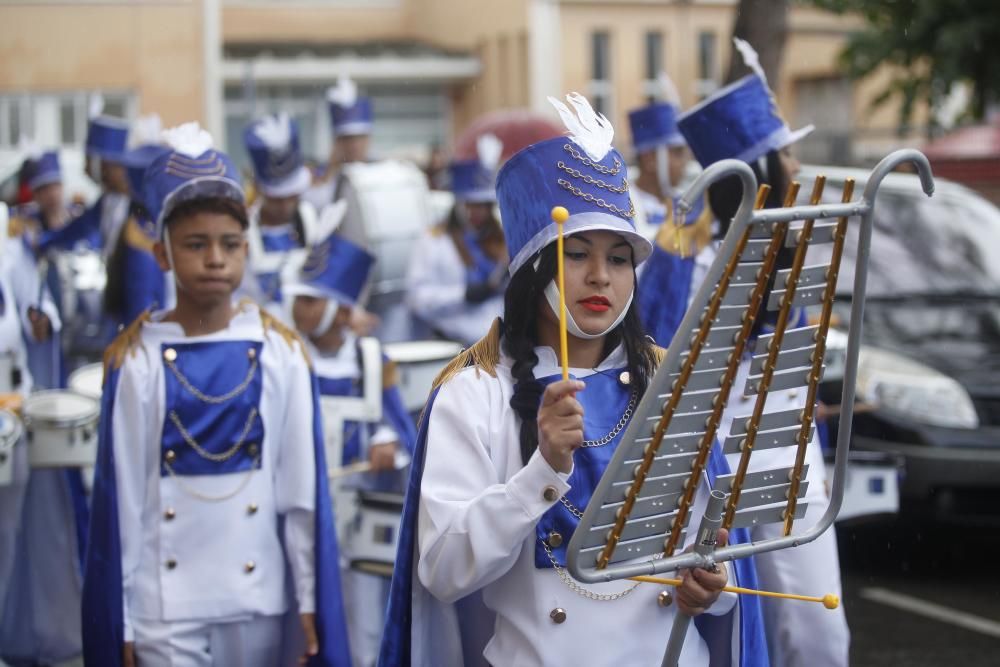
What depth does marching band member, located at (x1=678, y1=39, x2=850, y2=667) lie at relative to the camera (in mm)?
4531

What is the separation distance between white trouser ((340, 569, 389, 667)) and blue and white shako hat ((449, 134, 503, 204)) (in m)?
4.36

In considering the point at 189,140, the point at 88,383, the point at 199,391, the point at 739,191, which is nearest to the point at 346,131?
the point at 88,383

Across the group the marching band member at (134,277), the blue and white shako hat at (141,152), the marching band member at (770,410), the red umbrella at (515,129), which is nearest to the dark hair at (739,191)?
the marching band member at (770,410)

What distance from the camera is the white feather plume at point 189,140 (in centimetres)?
477

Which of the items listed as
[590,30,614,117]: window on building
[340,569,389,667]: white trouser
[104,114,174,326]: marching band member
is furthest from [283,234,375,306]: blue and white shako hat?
[590,30,614,117]: window on building

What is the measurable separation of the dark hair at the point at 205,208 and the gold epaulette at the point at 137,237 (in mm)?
2476

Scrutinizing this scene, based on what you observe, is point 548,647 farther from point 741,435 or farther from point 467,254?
point 467,254

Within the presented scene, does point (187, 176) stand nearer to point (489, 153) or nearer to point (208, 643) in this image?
point (208, 643)

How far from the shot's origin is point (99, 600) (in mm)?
4324

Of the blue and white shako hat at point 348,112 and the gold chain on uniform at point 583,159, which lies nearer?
the gold chain on uniform at point 583,159

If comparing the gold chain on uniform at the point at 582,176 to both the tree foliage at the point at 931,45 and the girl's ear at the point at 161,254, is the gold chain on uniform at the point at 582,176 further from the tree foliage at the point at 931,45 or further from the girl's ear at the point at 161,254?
the tree foliage at the point at 931,45

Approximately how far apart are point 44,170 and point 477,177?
3.16 m

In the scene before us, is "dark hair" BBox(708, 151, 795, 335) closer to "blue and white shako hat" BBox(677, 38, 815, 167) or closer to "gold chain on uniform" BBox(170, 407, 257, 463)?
"blue and white shako hat" BBox(677, 38, 815, 167)

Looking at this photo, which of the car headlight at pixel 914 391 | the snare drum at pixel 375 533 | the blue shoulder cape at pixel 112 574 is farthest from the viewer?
the car headlight at pixel 914 391
